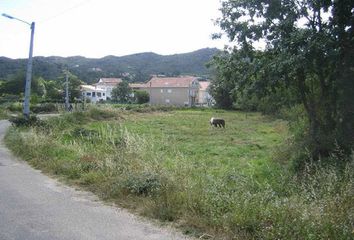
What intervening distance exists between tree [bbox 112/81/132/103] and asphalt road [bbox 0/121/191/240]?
89844mm

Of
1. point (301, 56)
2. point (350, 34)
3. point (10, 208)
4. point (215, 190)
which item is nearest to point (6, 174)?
point (10, 208)

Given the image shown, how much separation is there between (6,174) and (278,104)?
892cm

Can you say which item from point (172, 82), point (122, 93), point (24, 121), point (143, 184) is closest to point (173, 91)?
point (172, 82)

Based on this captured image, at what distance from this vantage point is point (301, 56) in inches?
412

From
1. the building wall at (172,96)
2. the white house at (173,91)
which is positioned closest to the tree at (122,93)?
the white house at (173,91)

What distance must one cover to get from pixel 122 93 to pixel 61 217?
93152 mm

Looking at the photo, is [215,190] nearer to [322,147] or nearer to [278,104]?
[322,147]

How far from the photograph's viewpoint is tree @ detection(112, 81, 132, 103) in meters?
99.0

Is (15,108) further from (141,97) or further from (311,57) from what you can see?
(311,57)

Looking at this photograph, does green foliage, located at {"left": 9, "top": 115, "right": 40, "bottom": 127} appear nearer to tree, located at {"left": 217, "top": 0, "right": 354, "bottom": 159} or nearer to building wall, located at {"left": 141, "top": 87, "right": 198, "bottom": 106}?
tree, located at {"left": 217, "top": 0, "right": 354, "bottom": 159}

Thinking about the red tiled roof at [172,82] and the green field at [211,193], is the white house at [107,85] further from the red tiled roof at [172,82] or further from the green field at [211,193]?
the green field at [211,193]

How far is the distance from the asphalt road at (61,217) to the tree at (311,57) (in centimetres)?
606

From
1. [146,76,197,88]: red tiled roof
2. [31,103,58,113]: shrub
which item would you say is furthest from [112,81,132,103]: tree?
[31,103,58,113]: shrub

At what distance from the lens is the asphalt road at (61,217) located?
614cm
